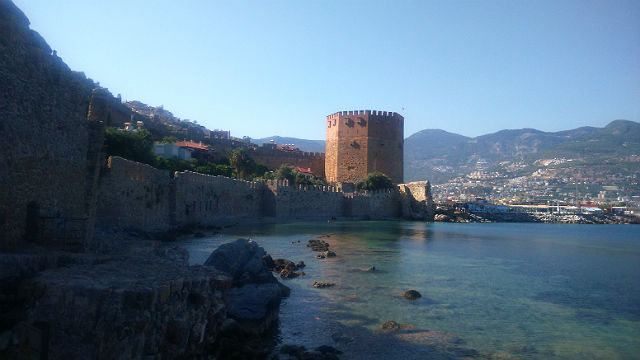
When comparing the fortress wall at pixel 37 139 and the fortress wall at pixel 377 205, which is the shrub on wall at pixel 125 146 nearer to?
the fortress wall at pixel 37 139

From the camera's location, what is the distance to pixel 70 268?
4.16m

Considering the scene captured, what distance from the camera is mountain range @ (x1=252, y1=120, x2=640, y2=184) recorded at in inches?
4872

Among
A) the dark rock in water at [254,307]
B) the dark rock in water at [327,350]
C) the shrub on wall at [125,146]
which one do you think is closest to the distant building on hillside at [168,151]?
the shrub on wall at [125,146]

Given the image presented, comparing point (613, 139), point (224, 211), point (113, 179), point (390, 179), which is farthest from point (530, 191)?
point (113, 179)

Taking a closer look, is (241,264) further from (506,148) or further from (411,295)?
(506,148)

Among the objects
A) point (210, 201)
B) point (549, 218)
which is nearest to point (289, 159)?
point (210, 201)

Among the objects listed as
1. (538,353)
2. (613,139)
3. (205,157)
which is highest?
(613,139)

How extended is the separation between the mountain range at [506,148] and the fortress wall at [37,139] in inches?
5028

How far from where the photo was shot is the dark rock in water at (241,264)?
310 inches

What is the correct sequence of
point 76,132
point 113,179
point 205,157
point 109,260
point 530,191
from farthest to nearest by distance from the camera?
1. point 530,191
2. point 205,157
3. point 113,179
4. point 76,132
5. point 109,260

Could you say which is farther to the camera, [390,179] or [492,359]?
[390,179]

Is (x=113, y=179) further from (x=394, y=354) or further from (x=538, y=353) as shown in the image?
(x=538, y=353)

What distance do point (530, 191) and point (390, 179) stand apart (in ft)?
256

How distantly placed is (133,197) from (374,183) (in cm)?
2597
